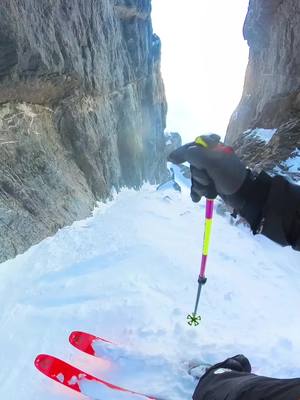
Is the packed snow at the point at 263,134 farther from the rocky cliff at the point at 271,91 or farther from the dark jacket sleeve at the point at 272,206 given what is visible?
the dark jacket sleeve at the point at 272,206

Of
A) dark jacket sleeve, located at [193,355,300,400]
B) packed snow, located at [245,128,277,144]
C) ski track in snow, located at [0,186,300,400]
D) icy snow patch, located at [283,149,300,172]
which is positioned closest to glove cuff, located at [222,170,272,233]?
dark jacket sleeve, located at [193,355,300,400]

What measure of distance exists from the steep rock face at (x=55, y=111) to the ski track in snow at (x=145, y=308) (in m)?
2.31

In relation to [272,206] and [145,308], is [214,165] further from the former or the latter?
[145,308]

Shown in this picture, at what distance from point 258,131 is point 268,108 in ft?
4.51

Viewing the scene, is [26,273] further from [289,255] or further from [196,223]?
[196,223]

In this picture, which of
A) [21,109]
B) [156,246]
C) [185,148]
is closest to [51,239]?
[156,246]

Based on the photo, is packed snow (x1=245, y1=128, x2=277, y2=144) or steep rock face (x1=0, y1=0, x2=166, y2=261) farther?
packed snow (x1=245, y1=128, x2=277, y2=144)

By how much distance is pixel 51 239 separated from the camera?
12.1 meters

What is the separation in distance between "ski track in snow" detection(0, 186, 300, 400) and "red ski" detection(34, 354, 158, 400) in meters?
0.13

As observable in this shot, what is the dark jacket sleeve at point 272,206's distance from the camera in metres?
3.08

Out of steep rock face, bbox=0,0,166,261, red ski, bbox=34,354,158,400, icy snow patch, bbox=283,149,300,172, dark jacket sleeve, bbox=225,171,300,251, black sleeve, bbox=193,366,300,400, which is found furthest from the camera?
icy snow patch, bbox=283,149,300,172

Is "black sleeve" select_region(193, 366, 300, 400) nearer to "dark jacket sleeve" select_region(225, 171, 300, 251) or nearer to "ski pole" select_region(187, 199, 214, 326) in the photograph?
"dark jacket sleeve" select_region(225, 171, 300, 251)

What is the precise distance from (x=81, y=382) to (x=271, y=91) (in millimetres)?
26806

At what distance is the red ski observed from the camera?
423 centimetres
